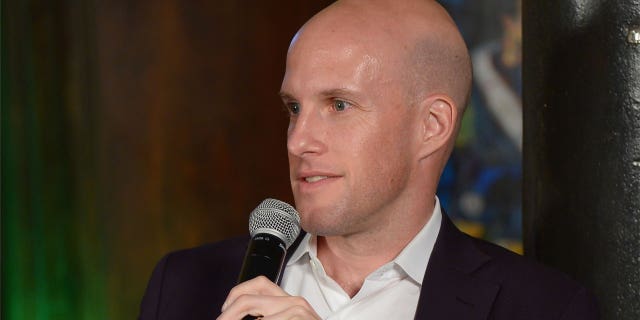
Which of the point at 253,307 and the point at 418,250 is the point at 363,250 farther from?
the point at 253,307

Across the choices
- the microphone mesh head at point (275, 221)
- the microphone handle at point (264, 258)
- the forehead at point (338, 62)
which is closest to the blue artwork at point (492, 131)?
the forehead at point (338, 62)

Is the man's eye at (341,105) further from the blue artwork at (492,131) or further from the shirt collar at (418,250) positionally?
the blue artwork at (492,131)

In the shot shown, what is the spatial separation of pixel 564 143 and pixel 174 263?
3.08 ft

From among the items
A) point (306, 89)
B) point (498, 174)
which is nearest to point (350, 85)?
point (306, 89)

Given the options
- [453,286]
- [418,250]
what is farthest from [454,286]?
[418,250]

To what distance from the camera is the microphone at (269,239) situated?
5.47ft

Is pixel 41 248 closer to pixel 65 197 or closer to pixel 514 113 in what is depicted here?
pixel 65 197

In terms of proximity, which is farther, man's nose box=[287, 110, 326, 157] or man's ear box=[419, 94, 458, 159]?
man's ear box=[419, 94, 458, 159]

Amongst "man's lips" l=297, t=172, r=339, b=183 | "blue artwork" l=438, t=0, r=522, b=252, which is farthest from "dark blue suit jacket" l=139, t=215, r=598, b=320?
"blue artwork" l=438, t=0, r=522, b=252

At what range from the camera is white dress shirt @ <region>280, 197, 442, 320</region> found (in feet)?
6.66

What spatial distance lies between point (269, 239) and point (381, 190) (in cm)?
31

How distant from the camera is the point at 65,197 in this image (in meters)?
4.60

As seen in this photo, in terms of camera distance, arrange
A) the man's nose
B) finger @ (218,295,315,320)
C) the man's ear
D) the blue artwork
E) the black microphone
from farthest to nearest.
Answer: the blue artwork, the man's ear, the man's nose, the black microphone, finger @ (218,295,315,320)

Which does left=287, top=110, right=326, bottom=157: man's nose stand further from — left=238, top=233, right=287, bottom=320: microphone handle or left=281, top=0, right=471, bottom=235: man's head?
left=238, top=233, right=287, bottom=320: microphone handle
